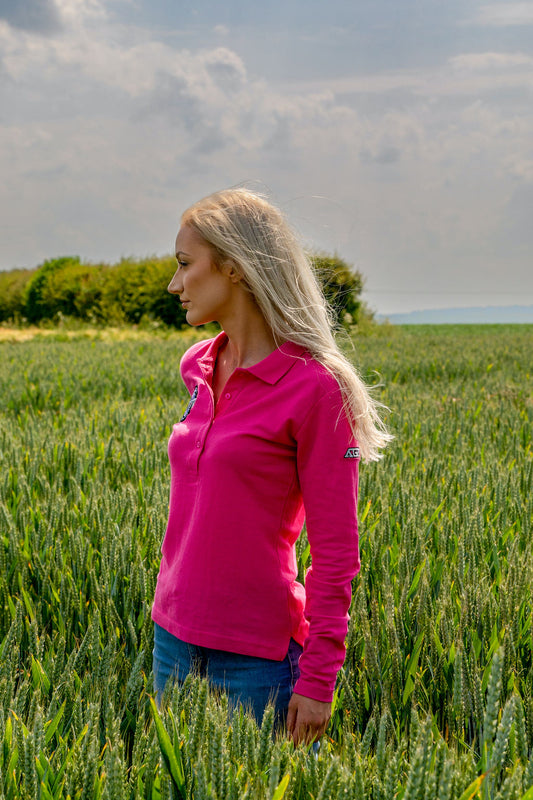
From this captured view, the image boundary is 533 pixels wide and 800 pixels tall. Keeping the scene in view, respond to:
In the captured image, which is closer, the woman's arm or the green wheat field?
the green wheat field

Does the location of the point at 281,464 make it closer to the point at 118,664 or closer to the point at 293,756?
the point at 293,756

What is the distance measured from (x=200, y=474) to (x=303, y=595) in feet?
1.26

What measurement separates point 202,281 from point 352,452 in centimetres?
55

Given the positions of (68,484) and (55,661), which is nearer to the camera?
(55,661)

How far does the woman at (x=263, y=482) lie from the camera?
1.57m

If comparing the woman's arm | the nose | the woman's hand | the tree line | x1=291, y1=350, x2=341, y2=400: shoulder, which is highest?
the tree line

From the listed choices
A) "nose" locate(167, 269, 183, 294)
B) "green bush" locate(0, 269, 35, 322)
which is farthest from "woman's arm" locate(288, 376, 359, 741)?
"green bush" locate(0, 269, 35, 322)

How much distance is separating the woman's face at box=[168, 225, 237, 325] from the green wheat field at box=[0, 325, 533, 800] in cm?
89

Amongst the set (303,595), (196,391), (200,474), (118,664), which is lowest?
(118,664)

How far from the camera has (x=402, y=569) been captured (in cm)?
269

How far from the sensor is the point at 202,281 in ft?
5.71

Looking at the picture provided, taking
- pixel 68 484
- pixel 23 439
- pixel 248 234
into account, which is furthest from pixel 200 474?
pixel 23 439

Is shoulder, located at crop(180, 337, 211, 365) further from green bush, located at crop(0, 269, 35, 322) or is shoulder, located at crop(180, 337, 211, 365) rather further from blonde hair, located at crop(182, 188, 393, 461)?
green bush, located at crop(0, 269, 35, 322)

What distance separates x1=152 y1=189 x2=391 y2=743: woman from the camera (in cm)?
157
